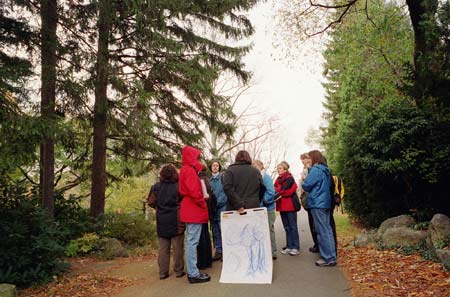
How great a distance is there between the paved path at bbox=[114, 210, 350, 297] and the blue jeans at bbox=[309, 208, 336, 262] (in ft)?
0.83

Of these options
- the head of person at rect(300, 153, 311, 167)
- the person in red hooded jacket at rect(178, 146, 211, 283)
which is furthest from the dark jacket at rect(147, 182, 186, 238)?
the head of person at rect(300, 153, 311, 167)

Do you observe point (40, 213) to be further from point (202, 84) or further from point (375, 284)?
point (375, 284)

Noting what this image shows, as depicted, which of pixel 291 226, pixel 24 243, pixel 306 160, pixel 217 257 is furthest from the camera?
pixel 291 226

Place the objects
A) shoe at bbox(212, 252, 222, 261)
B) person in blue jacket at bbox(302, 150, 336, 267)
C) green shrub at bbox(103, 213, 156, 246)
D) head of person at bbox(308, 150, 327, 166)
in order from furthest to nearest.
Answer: green shrub at bbox(103, 213, 156, 246) < shoe at bbox(212, 252, 222, 261) < head of person at bbox(308, 150, 327, 166) < person in blue jacket at bbox(302, 150, 336, 267)

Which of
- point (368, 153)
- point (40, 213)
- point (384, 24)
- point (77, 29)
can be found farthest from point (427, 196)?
point (77, 29)

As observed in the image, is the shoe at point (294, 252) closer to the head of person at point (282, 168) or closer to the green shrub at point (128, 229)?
the head of person at point (282, 168)

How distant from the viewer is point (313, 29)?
1372 cm

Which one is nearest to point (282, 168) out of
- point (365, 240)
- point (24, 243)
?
point (365, 240)

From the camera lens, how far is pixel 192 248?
601 centimetres

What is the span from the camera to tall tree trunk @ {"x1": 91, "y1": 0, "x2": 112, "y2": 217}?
8797 mm

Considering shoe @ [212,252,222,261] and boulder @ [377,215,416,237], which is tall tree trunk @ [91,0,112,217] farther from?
boulder @ [377,215,416,237]

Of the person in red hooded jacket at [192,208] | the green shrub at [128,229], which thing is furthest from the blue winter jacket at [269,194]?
the green shrub at [128,229]

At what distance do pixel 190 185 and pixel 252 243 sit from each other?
1.40 meters

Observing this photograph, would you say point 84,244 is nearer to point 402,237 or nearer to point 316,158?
point 316,158
